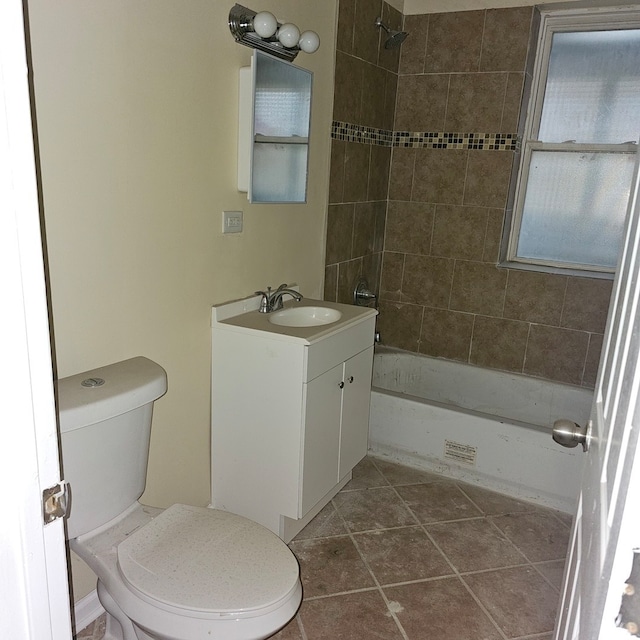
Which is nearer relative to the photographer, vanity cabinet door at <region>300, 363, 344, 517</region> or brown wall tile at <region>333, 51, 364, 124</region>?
vanity cabinet door at <region>300, 363, 344, 517</region>

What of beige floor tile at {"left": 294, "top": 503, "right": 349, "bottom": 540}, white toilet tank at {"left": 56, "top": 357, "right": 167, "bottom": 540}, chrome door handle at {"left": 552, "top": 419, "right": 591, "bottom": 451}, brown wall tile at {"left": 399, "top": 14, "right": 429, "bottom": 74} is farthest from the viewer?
brown wall tile at {"left": 399, "top": 14, "right": 429, "bottom": 74}

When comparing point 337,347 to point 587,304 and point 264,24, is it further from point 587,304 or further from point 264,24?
point 587,304

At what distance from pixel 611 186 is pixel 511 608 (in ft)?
7.42

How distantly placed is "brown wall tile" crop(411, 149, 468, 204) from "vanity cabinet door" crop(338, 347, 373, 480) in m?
1.32

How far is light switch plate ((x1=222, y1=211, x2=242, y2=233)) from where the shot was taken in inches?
85.0

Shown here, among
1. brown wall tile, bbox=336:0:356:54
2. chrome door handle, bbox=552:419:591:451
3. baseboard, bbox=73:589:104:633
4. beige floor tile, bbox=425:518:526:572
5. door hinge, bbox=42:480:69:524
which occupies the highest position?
brown wall tile, bbox=336:0:356:54

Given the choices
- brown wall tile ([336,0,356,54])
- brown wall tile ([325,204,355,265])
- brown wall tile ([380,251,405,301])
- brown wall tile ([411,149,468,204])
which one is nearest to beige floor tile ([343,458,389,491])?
brown wall tile ([325,204,355,265])

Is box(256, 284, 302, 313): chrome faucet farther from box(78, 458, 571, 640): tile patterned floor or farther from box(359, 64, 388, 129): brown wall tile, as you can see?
box(359, 64, 388, 129): brown wall tile

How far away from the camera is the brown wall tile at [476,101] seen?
3.17m

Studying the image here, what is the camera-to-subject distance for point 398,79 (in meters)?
3.41

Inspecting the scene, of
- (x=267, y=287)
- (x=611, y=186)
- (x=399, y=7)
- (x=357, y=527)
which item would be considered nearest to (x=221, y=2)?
(x=267, y=287)

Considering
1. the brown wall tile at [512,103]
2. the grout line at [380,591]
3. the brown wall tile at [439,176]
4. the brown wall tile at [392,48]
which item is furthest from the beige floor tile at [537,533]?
the brown wall tile at [392,48]

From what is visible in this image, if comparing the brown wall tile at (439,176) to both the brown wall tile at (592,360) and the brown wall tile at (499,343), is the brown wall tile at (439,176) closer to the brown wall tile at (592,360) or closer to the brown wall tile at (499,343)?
the brown wall tile at (499,343)

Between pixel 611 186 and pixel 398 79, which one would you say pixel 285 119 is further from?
pixel 611 186
